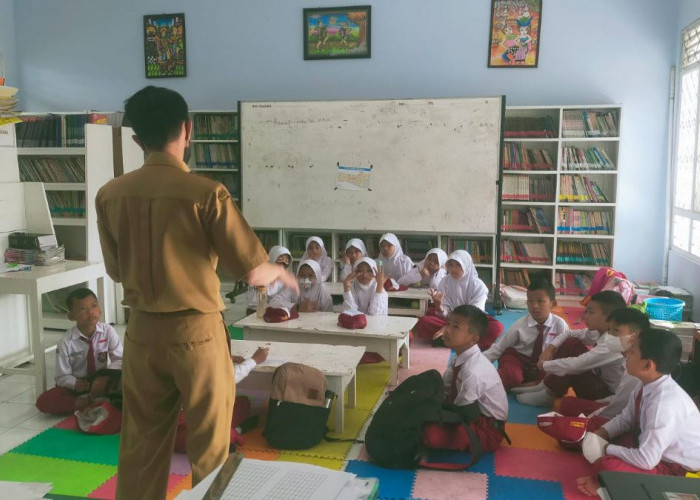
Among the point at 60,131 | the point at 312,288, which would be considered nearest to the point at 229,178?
the point at 60,131

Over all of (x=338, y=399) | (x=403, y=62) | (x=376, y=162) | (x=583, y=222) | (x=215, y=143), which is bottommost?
(x=338, y=399)

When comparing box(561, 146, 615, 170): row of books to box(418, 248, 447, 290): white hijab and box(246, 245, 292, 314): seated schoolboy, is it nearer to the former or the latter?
box(418, 248, 447, 290): white hijab

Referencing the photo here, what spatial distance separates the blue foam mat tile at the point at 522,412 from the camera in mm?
3438

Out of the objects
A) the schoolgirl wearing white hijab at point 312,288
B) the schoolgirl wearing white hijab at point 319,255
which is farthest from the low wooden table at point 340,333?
the schoolgirl wearing white hijab at point 319,255

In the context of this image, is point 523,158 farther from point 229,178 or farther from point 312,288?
point 229,178

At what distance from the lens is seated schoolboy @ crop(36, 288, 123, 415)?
11.4 ft

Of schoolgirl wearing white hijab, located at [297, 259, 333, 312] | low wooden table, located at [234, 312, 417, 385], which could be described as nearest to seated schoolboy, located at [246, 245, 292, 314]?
schoolgirl wearing white hijab, located at [297, 259, 333, 312]

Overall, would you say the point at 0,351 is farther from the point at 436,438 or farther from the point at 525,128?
the point at 525,128

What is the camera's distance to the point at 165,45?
7.17 metres

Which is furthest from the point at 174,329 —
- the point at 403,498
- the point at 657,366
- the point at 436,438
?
the point at 657,366

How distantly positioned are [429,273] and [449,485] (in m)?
3.06

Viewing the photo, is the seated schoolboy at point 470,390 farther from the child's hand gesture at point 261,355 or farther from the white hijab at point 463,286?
the white hijab at point 463,286

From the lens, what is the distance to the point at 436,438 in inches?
115

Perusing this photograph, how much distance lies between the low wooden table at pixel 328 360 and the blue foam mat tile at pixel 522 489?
2.82ft
